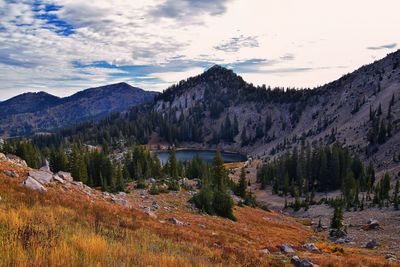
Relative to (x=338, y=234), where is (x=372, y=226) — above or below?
below

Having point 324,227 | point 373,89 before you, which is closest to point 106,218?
point 324,227

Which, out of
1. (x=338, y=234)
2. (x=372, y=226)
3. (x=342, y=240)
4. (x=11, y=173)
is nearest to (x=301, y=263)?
(x=11, y=173)

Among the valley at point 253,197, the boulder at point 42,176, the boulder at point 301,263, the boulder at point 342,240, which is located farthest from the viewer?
the boulder at point 342,240

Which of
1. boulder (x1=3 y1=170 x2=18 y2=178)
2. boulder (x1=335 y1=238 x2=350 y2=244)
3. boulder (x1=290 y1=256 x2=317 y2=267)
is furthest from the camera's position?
boulder (x1=335 y1=238 x2=350 y2=244)

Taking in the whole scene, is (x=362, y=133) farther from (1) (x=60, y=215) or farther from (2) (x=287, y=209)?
(1) (x=60, y=215)

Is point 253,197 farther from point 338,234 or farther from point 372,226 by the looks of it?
point 338,234

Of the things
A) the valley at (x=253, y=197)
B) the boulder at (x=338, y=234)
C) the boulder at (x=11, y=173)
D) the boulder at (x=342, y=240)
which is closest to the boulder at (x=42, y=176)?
the valley at (x=253, y=197)

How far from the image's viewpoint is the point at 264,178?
369 ft

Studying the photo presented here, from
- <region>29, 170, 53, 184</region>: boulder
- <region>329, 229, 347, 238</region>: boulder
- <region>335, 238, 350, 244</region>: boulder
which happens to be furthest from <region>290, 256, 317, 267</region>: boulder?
<region>329, 229, 347, 238</region>: boulder

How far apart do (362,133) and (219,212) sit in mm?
126366

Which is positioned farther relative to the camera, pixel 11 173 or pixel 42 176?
pixel 42 176

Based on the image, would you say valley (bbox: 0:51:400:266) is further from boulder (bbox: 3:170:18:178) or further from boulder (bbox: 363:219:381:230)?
boulder (bbox: 3:170:18:178)

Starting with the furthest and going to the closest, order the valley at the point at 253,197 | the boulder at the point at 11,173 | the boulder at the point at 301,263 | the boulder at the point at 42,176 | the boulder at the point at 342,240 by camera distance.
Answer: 1. the boulder at the point at 342,240
2. the boulder at the point at 42,176
3. the boulder at the point at 11,173
4. the boulder at the point at 301,263
5. the valley at the point at 253,197

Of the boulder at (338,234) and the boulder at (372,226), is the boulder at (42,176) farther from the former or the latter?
the boulder at (372,226)
